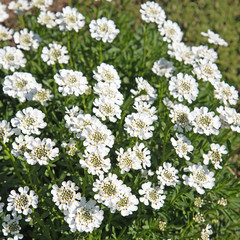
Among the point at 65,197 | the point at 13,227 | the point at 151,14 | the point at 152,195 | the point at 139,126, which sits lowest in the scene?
the point at 13,227

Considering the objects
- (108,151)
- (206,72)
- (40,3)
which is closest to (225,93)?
(206,72)

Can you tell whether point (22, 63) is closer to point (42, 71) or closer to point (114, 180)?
point (42, 71)

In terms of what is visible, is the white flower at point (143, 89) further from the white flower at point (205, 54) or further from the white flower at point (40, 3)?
the white flower at point (40, 3)

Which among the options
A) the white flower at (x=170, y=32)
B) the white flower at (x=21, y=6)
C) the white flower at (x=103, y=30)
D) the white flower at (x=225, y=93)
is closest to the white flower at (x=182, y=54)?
the white flower at (x=170, y=32)

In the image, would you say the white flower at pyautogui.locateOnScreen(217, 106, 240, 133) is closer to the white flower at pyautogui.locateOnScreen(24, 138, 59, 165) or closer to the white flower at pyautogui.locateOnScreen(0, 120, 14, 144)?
the white flower at pyautogui.locateOnScreen(24, 138, 59, 165)

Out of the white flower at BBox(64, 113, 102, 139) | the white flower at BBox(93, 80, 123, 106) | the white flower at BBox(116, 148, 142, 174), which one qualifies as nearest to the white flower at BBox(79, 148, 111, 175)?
the white flower at BBox(116, 148, 142, 174)

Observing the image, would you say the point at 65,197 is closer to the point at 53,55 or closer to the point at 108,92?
the point at 108,92
